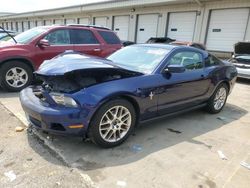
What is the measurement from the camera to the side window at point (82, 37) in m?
6.85

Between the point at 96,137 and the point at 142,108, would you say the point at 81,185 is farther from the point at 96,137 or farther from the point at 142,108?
the point at 142,108

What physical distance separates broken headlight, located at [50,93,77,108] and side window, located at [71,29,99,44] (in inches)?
160

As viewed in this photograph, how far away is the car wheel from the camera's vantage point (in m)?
3.13

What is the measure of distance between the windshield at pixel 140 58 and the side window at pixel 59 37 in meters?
2.62

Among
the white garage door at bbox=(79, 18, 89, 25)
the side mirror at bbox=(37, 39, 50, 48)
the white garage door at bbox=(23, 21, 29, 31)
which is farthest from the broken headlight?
the white garage door at bbox=(23, 21, 29, 31)

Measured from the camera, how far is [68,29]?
22.2 feet

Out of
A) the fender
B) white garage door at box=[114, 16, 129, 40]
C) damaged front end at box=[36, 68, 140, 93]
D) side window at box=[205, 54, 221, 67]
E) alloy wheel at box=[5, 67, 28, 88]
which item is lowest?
alloy wheel at box=[5, 67, 28, 88]

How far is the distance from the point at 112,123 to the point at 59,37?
13.6 feet

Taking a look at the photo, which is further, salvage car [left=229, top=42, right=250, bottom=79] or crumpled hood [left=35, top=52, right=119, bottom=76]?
salvage car [left=229, top=42, right=250, bottom=79]

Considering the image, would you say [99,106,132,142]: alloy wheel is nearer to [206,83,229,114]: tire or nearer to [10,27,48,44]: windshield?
[206,83,229,114]: tire

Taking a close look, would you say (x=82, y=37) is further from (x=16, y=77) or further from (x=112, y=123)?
(x=112, y=123)

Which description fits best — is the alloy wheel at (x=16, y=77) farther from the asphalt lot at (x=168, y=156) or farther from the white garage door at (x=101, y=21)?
the white garage door at (x=101, y=21)

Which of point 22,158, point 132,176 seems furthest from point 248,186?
point 22,158

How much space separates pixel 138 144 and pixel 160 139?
0.42 m
